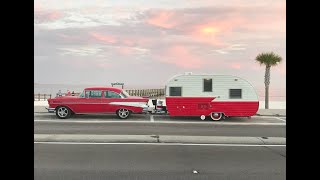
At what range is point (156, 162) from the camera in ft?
30.2

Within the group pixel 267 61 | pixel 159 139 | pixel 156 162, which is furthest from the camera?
pixel 267 61

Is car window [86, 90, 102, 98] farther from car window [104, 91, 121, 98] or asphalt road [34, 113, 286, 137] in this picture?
asphalt road [34, 113, 286, 137]

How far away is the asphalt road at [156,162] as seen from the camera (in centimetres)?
798

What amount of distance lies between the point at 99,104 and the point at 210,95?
6.56 m

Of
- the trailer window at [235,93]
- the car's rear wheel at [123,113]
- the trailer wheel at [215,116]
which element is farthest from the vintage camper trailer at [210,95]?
the car's rear wheel at [123,113]

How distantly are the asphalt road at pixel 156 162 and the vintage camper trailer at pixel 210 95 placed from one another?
321 inches

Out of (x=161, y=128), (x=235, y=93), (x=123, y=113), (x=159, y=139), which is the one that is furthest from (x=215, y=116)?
(x=159, y=139)

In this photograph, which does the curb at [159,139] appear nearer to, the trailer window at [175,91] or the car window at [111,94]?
the trailer window at [175,91]

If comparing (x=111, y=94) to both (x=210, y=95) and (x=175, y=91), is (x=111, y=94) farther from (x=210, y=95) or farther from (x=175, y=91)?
(x=210, y=95)
